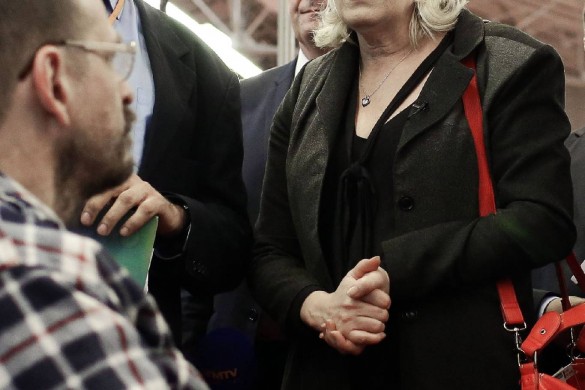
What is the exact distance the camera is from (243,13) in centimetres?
666

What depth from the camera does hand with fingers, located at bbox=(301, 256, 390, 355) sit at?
6.28ft

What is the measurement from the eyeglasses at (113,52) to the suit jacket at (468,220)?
0.80 metres

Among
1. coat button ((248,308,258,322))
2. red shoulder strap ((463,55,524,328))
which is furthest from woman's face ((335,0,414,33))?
coat button ((248,308,258,322))

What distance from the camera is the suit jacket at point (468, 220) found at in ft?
6.33

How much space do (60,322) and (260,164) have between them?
195 cm

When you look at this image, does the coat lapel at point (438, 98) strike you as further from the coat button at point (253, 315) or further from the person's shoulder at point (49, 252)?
the person's shoulder at point (49, 252)

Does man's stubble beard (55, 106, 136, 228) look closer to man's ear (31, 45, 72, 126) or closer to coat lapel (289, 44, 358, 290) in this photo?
man's ear (31, 45, 72, 126)

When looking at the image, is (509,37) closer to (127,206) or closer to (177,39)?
(177,39)

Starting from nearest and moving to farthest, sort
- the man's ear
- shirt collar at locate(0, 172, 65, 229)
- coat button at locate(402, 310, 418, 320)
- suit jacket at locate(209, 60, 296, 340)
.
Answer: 1. shirt collar at locate(0, 172, 65, 229)
2. the man's ear
3. coat button at locate(402, 310, 418, 320)
4. suit jacket at locate(209, 60, 296, 340)

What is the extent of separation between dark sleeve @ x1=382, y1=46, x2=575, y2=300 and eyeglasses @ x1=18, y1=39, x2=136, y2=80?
32.2 inches

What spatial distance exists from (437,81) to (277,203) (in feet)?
1.61

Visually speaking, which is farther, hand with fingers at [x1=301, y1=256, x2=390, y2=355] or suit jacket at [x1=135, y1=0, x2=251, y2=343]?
suit jacket at [x1=135, y1=0, x2=251, y2=343]

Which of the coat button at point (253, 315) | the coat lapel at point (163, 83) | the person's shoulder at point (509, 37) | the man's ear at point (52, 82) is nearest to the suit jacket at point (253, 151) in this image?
the coat button at point (253, 315)

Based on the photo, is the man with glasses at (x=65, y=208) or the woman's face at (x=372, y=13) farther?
the woman's face at (x=372, y=13)
